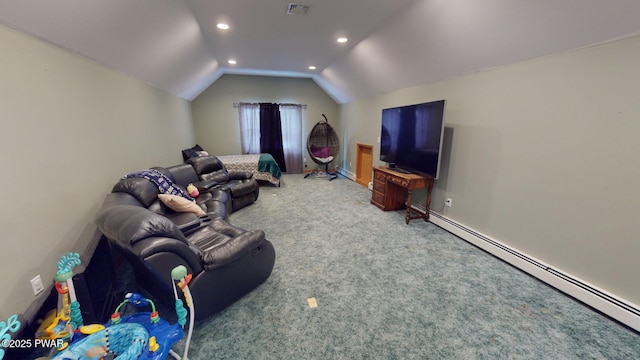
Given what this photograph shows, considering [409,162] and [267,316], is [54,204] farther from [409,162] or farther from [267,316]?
[409,162]

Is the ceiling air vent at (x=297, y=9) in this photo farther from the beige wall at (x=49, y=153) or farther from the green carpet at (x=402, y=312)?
the green carpet at (x=402, y=312)

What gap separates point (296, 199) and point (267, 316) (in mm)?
2949

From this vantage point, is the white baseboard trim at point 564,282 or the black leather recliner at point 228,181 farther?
the black leather recliner at point 228,181

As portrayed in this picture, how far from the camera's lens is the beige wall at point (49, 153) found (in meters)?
1.43

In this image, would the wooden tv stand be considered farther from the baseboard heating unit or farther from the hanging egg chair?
the hanging egg chair

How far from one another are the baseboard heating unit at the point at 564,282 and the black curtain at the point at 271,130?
5132 millimetres

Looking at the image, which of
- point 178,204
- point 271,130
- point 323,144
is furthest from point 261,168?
point 178,204

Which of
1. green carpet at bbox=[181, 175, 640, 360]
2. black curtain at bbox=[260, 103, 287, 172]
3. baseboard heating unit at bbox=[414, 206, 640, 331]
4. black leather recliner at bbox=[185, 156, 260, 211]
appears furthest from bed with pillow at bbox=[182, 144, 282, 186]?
baseboard heating unit at bbox=[414, 206, 640, 331]

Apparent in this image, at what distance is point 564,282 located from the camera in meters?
2.11

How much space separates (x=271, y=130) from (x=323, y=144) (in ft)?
5.02

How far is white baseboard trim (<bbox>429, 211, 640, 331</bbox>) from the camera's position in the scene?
1.78 metres

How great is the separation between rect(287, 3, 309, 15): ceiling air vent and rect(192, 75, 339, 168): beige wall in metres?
4.12

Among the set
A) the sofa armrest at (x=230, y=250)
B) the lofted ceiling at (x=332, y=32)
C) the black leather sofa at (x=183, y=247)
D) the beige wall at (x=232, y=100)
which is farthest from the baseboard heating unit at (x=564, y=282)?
the beige wall at (x=232, y=100)

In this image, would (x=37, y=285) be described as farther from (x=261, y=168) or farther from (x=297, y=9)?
(x=261, y=168)
